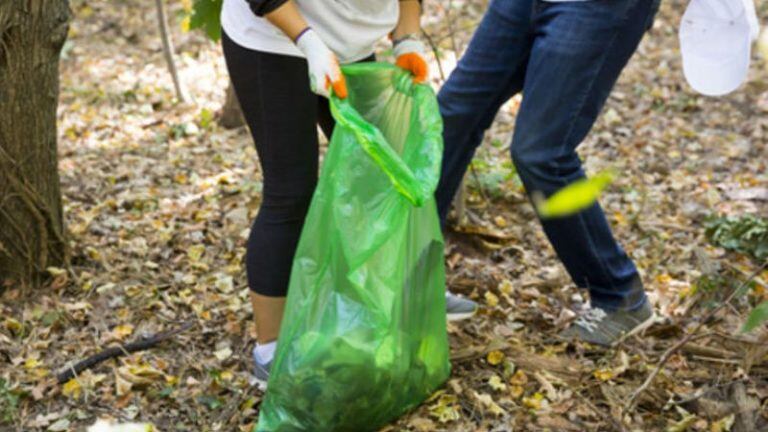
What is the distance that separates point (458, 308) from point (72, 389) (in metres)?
1.09

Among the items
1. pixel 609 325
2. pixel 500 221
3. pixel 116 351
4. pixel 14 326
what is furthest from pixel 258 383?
pixel 500 221

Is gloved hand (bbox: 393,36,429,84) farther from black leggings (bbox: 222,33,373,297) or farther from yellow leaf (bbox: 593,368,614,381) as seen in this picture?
yellow leaf (bbox: 593,368,614,381)

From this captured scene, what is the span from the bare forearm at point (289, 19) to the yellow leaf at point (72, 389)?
1117mm

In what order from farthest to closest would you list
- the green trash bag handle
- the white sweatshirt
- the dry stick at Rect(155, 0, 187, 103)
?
1. the dry stick at Rect(155, 0, 187, 103)
2. the white sweatshirt
3. the green trash bag handle

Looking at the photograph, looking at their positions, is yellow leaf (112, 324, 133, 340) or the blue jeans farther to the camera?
yellow leaf (112, 324, 133, 340)

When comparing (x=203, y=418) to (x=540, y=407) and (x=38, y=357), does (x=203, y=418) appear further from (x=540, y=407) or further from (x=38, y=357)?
(x=540, y=407)

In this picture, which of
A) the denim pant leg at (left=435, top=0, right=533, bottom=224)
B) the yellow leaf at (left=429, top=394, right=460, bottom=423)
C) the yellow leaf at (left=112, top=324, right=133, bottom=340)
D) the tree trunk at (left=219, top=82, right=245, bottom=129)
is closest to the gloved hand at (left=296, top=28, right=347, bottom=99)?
the denim pant leg at (left=435, top=0, right=533, bottom=224)

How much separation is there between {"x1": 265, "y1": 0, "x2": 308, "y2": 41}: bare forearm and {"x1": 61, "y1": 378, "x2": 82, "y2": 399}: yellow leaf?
1117 millimetres

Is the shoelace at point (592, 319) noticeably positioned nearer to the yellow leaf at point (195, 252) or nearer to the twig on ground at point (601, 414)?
the twig on ground at point (601, 414)

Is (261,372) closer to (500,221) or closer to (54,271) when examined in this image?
(54,271)

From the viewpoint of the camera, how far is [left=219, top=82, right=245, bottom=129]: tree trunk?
453 centimetres

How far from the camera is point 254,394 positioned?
7.75ft

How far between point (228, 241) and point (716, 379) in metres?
1.71

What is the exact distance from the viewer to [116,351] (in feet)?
8.28
